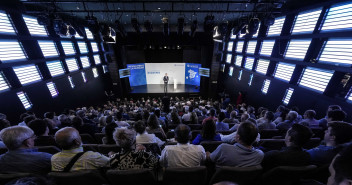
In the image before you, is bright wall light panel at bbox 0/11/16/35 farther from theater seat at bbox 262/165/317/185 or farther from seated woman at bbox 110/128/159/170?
theater seat at bbox 262/165/317/185

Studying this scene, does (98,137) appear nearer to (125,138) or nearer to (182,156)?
(125,138)

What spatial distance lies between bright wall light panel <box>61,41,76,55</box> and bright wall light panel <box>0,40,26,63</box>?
2.13 meters

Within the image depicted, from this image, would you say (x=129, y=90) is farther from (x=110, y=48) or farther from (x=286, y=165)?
(x=286, y=165)

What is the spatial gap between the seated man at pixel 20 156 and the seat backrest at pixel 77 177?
386mm

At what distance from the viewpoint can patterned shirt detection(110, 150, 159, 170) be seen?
1.65m

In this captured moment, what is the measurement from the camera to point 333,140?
5.79 feet

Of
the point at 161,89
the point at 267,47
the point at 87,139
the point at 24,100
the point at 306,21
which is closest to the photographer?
the point at 87,139

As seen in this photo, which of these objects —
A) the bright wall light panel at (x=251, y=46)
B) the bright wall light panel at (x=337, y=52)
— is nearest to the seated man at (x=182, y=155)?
the bright wall light panel at (x=337, y=52)

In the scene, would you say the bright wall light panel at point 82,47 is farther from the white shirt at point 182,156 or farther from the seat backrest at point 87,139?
the white shirt at point 182,156

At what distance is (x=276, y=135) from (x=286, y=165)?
2207 millimetres

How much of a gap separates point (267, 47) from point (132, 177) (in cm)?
825

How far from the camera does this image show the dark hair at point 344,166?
3.65ft

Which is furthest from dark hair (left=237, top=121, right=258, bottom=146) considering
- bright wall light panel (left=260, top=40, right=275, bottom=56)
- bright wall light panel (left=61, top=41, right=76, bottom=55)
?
bright wall light panel (left=61, top=41, right=76, bottom=55)

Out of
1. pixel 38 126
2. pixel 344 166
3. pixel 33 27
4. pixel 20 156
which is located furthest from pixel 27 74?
pixel 344 166
